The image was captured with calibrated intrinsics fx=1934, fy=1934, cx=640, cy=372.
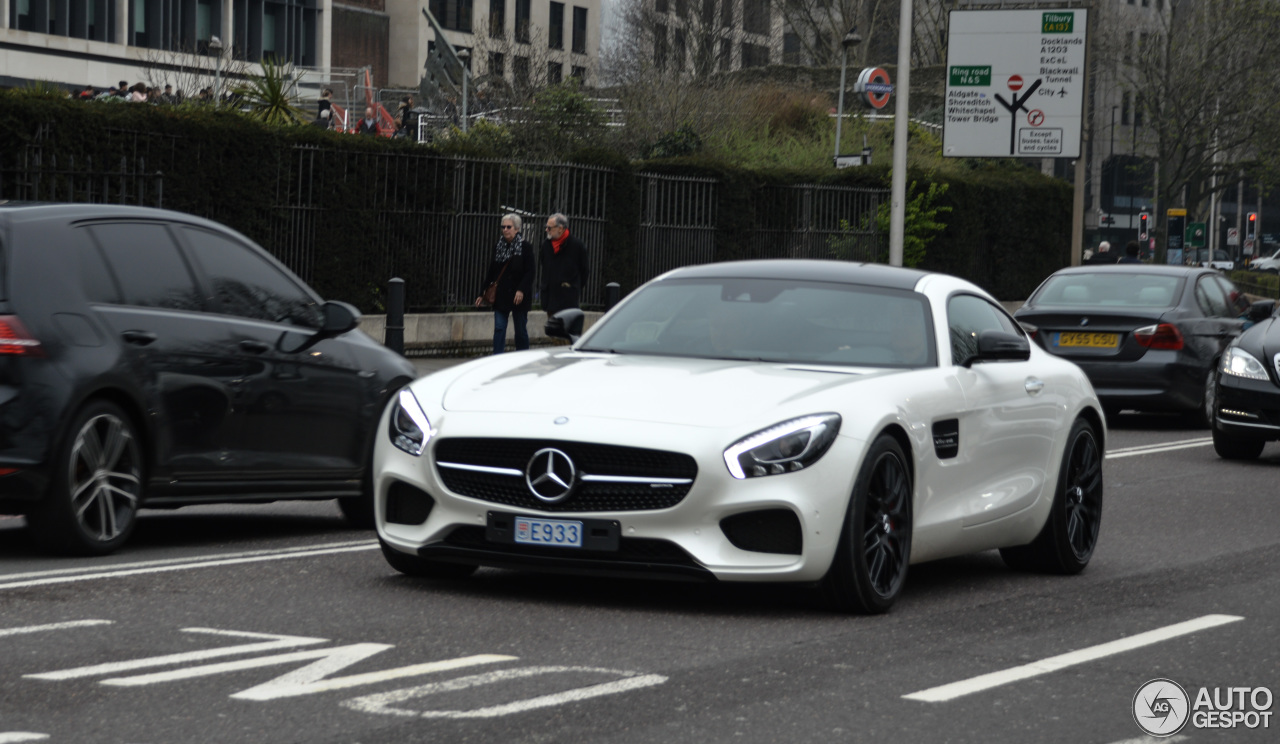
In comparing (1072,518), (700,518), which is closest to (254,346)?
(700,518)

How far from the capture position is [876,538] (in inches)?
283

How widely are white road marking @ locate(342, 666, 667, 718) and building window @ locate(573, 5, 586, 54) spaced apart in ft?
281

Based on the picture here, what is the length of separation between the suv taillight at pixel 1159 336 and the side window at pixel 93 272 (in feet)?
38.6

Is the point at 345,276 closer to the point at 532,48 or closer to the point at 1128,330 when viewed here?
the point at 1128,330

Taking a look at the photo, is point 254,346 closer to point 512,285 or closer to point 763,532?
point 763,532

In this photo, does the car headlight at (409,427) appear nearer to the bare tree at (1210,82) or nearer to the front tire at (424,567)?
the front tire at (424,567)

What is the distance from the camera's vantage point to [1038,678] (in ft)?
20.0

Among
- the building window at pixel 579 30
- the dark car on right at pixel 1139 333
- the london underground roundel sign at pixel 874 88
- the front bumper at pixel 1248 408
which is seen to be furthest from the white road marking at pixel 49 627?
the building window at pixel 579 30

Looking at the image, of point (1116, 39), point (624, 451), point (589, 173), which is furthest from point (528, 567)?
point (1116, 39)

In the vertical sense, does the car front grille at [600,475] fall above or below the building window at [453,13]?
below

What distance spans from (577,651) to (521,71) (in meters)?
43.0

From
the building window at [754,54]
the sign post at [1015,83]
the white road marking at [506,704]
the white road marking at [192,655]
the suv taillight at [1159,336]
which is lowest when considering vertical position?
the white road marking at [192,655]

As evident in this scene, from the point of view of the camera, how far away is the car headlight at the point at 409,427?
7234mm

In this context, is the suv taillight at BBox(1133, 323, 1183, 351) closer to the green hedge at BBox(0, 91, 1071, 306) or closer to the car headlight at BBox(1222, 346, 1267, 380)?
the car headlight at BBox(1222, 346, 1267, 380)
